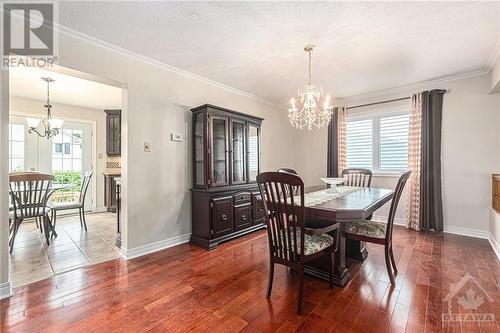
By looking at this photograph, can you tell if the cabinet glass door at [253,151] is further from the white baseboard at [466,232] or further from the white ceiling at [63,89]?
the white baseboard at [466,232]

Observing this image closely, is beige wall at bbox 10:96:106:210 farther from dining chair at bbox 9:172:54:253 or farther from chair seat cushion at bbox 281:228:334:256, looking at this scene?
chair seat cushion at bbox 281:228:334:256

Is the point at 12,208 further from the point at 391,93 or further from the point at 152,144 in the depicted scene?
the point at 391,93

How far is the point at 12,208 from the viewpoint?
9.60 feet

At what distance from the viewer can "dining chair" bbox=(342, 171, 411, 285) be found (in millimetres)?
2035

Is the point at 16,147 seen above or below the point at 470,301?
above

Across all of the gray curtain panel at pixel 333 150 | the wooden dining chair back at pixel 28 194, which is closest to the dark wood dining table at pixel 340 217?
the gray curtain panel at pixel 333 150

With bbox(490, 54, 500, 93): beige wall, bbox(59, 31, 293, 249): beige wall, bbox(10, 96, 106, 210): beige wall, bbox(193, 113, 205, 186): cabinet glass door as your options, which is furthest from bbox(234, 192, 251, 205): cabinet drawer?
bbox(10, 96, 106, 210): beige wall

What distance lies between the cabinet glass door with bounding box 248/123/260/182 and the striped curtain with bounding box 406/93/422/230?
8.52 ft

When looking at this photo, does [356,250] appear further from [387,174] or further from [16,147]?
[16,147]

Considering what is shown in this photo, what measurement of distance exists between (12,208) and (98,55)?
7.66ft

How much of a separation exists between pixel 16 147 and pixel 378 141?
6982mm

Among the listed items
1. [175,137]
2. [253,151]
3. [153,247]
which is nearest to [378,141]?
[253,151]

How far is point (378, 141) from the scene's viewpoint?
4262mm

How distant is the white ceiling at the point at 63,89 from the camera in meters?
3.32
